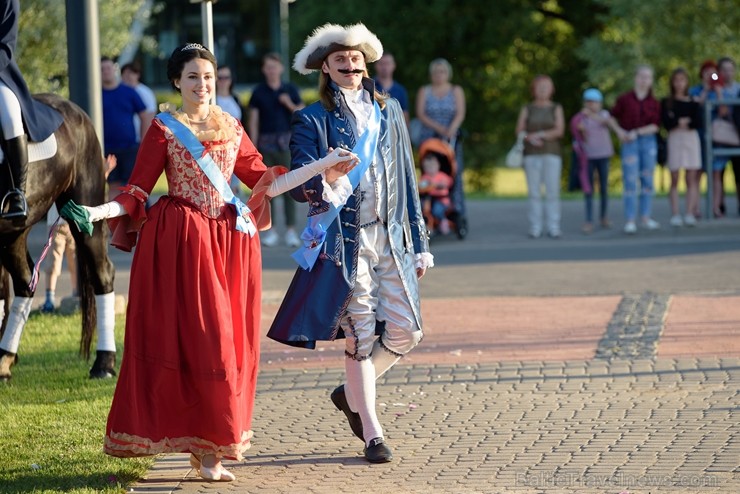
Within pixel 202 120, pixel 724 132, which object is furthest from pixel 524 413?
pixel 724 132

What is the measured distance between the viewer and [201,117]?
6293 mm

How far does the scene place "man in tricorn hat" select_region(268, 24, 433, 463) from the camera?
6.30 m

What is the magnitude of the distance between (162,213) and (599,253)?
923cm

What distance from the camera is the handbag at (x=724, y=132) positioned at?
16500 mm

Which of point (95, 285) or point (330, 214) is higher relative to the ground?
point (330, 214)

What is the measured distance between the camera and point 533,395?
7.78m

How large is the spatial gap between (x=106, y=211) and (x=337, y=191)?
3.45 ft

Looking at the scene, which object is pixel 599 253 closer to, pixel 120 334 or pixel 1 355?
pixel 120 334

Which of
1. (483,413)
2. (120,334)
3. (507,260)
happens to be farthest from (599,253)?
(483,413)

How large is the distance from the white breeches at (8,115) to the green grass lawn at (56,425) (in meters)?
1.58

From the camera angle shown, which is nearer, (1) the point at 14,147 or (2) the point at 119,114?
(1) the point at 14,147

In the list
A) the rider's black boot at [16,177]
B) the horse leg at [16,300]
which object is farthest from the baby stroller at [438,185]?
the rider's black boot at [16,177]

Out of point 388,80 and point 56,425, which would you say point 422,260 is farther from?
point 388,80

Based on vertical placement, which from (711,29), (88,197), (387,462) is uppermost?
(711,29)
